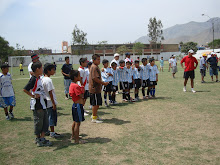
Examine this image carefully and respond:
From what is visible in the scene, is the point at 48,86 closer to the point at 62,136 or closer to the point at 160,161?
the point at 62,136

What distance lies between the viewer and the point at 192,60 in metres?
10.4

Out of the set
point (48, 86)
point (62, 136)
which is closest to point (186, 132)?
point (62, 136)

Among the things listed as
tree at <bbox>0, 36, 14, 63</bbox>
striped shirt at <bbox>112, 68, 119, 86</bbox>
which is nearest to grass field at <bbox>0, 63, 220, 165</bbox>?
striped shirt at <bbox>112, 68, 119, 86</bbox>

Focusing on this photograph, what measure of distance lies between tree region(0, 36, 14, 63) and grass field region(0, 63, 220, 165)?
56986 millimetres

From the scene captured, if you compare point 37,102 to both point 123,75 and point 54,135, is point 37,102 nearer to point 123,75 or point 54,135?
point 54,135

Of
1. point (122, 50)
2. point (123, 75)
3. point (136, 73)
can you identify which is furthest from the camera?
point (122, 50)

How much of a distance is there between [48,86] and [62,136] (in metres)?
1.40

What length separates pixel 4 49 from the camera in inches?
2298

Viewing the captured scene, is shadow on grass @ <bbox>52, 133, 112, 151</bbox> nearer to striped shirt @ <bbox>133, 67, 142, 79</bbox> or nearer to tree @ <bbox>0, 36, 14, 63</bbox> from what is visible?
striped shirt @ <bbox>133, 67, 142, 79</bbox>

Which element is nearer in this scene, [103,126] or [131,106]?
[103,126]

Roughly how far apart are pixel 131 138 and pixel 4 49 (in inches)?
2501

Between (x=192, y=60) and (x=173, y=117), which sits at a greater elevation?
(x=192, y=60)

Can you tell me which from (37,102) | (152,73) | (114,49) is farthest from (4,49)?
(37,102)

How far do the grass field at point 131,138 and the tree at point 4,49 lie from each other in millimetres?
56986
